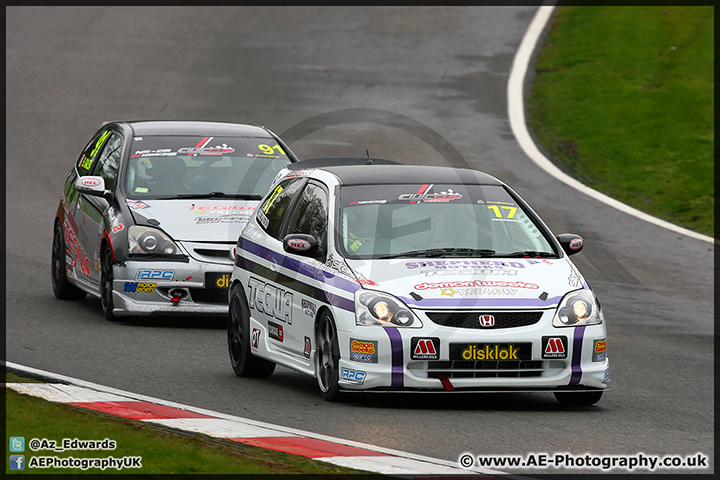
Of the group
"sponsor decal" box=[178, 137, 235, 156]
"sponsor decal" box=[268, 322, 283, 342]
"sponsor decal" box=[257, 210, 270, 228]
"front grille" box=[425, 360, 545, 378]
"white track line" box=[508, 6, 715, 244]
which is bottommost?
"white track line" box=[508, 6, 715, 244]

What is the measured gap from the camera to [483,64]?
29.2 metres

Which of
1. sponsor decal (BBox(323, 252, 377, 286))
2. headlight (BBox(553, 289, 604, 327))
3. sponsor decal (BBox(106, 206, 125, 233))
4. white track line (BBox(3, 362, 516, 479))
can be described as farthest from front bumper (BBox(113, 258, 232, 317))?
headlight (BBox(553, 289, 604, 327))

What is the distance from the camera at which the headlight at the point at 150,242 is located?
11.5m

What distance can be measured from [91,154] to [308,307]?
593 centimetres

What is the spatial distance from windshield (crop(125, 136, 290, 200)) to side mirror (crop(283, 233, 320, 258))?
3802 millimetres

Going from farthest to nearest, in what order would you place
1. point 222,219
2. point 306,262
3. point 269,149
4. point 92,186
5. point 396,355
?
point 269,149 < point 92,186 < point 222,219 < point 306,262 < point 396,355

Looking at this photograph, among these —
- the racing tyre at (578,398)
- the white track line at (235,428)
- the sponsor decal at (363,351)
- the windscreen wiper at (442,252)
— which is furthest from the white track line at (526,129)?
the white track line at (235,428)

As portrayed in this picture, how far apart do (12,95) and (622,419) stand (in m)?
20.9

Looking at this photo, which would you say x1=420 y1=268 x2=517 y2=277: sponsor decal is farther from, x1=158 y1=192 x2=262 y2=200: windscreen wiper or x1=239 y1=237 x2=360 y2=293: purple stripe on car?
x1=158 y1=192 x2=262 y2=200: windscreen wiper

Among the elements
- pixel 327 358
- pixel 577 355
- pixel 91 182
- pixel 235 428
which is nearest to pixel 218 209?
pixel 91 182

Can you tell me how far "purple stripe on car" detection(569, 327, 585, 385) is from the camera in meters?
7.92

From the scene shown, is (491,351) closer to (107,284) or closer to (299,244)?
(299,244)

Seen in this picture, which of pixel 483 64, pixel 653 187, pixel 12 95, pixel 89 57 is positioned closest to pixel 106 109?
pixel 12 95

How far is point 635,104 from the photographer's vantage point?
2539 centimetres
